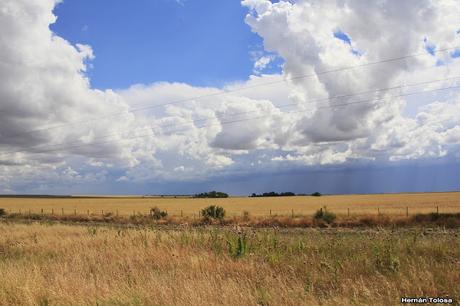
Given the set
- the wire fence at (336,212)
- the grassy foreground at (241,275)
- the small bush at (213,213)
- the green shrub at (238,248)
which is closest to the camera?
the grassy foreground at (241,275)

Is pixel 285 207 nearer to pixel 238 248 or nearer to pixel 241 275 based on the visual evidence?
pixel 238 248

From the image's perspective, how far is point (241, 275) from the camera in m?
8.21

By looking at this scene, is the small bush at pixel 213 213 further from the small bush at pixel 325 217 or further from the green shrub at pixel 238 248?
the green shrub at pixel 238 248

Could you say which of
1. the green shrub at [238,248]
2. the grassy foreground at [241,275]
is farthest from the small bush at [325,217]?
the green shrub at [238,248]

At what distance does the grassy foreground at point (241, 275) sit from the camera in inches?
260

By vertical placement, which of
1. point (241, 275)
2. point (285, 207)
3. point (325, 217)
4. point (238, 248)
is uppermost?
point (238, 248)

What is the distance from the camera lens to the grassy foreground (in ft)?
21.7

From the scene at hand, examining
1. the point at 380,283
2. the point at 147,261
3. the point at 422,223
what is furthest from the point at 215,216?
the point at 380,283

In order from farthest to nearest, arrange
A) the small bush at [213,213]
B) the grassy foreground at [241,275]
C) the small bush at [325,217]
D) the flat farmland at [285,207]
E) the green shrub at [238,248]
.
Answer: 1. the flat farmland at [285,207]
2. the small bush at [213,213]
3. the small bush at [325,217]
4. the green shrub at [238,248]
5. the grassy foreground at [241,275]

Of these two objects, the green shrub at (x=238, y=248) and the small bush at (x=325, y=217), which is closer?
the green shrub at (x=238, y=248)

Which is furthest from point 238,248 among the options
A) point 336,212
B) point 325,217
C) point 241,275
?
point 336,212

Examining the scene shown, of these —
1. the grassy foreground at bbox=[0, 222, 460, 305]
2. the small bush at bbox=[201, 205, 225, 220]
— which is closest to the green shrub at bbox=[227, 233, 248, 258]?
the grassy foreground at bbox=[0, 222, 460, 305]

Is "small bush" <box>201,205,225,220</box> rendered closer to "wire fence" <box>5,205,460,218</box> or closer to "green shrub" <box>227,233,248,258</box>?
"wire fence" <box>5,205,460,218</box>

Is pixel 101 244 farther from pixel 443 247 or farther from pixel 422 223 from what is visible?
pixel 422 223
